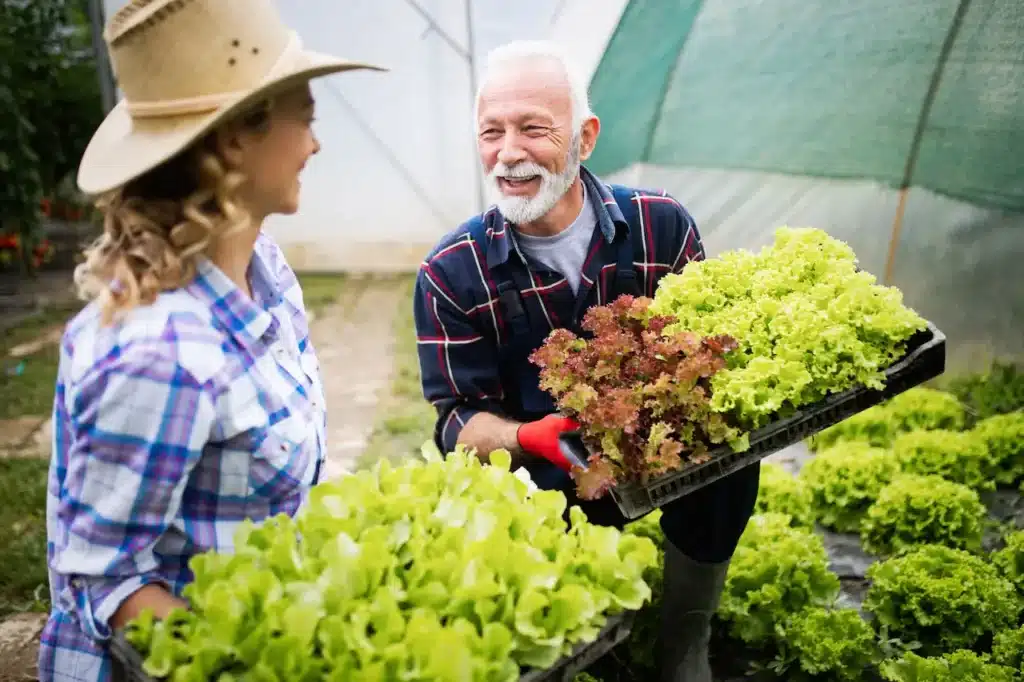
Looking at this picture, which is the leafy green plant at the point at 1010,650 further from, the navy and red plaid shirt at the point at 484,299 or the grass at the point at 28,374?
the grass at the point at 28,374

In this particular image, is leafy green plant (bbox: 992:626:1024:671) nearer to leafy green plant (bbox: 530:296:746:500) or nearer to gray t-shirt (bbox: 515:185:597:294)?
leafy green plant (bbox: 530:296:746:500)

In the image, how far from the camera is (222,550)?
6.58ft

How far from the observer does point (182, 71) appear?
1.94 meters

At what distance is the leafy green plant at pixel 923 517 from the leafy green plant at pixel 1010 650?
66 cm

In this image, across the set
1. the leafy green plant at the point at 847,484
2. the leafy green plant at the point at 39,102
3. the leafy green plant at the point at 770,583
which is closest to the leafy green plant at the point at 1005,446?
the leafy green plant at the point at 847,484

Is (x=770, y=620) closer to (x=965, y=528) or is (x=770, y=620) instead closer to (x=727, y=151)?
(x=965, y=528)

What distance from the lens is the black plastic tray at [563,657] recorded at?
67.2 inches

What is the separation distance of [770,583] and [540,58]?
1.99 meters

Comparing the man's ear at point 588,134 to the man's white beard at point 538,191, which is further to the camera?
the man's ear at point 588,134

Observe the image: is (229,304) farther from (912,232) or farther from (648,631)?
(912,232)

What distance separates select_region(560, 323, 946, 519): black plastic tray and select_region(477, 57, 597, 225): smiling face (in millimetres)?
879

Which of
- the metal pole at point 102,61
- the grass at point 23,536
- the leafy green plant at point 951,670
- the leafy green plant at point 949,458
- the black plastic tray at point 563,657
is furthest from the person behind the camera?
the metal pole at point 102,61

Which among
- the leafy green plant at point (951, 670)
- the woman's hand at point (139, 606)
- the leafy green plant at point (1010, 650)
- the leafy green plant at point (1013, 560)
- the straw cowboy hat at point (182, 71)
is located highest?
the straw cowboy hat at point (182, 71)

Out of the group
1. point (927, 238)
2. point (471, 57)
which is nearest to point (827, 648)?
point (927, 238)
